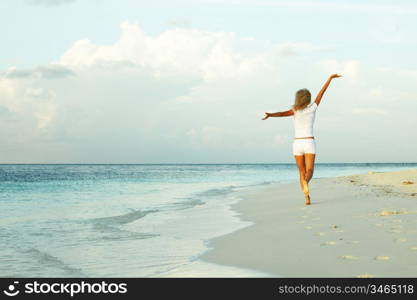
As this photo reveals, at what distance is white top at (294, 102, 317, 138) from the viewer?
10065mm

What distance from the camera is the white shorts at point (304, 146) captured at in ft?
33.8

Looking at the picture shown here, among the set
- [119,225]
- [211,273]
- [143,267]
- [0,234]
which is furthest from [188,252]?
[0,234]

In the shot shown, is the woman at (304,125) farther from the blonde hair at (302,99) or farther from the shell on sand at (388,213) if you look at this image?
the shell on sand at (388,213)

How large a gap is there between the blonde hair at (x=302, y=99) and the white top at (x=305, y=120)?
0.27ft

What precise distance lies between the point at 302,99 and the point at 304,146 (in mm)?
1071

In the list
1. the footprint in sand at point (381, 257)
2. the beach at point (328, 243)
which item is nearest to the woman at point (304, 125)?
the beach at point (328, 243)

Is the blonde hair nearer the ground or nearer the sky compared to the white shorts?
nearer the sky

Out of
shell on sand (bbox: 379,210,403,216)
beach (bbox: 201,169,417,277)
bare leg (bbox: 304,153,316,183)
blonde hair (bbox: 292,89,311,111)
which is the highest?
blonde hair (bbox: 292,89,311,111)

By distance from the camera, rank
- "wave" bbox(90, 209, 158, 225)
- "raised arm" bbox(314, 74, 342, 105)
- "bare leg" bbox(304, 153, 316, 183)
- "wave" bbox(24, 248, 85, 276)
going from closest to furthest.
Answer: "wave" bbox(24, 248, 85, 276) < "raised arm" bbox(314, 74, 342, 105) < "bare leg" bbox(304, 153, 316, 183) < "wave" bbox(90, 209, 158, 225)

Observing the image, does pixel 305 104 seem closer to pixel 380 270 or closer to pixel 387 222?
pixel 387 222

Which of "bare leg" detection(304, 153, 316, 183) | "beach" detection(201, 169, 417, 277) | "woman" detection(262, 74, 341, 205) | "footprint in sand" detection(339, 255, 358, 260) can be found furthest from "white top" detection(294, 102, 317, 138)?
"footprint in sand" detection(339, 255, 358, 260)

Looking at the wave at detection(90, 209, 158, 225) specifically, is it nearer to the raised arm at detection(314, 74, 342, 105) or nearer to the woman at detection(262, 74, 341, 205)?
the woman at detection(262, 74, 341, 205)

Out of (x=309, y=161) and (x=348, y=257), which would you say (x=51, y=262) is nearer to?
(x=348, y=257)

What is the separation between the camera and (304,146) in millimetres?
10352
